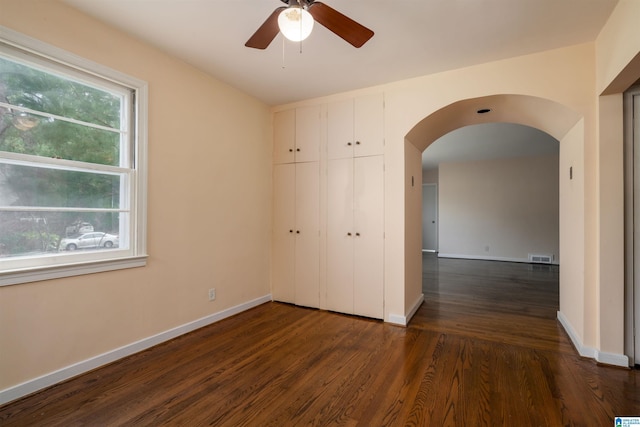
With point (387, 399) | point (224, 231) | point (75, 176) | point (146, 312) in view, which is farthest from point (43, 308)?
point (387, 399)

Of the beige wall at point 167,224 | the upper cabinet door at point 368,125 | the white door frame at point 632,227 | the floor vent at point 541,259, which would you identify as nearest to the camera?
the beige wall at point 167,224

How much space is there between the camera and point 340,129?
3428mm

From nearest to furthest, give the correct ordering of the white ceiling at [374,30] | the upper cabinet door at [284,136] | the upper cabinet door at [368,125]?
the white ceiling at [374,30], the upper cabinet door at [368,125], the upper cabinet door at [284,136]

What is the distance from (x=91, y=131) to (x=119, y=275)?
1116mm

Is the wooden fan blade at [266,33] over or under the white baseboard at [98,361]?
over

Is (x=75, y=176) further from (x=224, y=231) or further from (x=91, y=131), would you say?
(x=224, y=231)

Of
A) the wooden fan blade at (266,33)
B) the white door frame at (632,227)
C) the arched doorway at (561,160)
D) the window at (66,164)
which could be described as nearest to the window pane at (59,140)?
the window at (66,164)

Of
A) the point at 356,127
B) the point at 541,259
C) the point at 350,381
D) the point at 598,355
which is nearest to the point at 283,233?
the point at 356,127

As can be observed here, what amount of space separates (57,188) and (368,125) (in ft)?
9.14

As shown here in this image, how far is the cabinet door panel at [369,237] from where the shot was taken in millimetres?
3213

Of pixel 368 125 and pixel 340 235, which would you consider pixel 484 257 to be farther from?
pixel 368 125

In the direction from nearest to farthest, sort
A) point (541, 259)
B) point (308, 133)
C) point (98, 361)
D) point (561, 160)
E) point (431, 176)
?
point (98, 361)
point (561, 160)
point (308, 133)
point (541, 259)
point (431, 176)

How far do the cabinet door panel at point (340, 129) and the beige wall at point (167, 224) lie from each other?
0.88 m

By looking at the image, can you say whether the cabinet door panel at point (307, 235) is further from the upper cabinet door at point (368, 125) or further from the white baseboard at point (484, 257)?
the white baseboard at point (484, 257)
